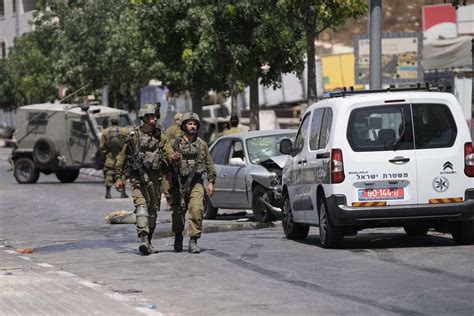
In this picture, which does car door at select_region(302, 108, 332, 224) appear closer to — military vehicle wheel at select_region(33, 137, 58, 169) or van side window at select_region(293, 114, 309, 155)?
van side window at select_region(293, 114, 309, 155)

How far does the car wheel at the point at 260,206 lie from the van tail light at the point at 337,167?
5059 mm

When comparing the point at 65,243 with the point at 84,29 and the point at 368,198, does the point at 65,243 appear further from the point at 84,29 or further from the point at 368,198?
the point at 84,29

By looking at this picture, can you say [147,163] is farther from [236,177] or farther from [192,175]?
[236,177]

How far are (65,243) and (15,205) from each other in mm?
10080

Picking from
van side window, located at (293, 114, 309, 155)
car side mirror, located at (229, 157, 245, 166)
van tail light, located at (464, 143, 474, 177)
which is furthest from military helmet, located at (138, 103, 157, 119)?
car side mirror, located at (229, 157, 245, 166)

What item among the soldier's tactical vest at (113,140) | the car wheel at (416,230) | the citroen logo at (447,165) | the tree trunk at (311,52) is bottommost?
the car wheel at (416,230)

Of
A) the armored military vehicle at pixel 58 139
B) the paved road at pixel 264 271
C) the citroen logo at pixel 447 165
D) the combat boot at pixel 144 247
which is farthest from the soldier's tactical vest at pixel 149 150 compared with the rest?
the armored military vehicle at pixel 58 139

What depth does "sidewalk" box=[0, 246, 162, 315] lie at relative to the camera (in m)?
10.3

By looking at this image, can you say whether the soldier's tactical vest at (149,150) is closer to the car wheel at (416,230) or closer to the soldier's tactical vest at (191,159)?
the soldier's tactical vest at (191,159)

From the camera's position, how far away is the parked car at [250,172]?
65.6 ft

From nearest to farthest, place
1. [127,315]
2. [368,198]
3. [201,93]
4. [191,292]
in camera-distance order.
A: [127,315]
[191,292]
[368,198]
[201,93]

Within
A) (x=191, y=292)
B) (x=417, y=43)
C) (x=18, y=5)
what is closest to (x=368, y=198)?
(x=191, y=292)

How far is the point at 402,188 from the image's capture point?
591 inches

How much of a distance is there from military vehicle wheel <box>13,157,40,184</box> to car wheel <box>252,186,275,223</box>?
57.9ft
